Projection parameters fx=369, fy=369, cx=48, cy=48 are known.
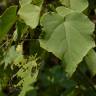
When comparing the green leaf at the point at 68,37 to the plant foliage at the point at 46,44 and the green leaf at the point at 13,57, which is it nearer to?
the plant foliage at the point at 46,44

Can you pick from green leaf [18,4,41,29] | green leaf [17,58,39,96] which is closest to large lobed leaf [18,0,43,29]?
green leaf [18,4,41,29]

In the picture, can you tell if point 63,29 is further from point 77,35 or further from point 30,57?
point 30,57

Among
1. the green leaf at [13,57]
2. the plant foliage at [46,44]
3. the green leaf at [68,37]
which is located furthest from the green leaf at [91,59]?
the green leaf at [13,57]

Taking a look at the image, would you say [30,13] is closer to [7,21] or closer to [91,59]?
[7,21]

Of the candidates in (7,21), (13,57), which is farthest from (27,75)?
(7,21)

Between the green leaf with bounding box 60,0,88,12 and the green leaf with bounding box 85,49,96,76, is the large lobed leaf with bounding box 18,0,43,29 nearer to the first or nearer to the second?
the green leaf with bounding box 60,0,88,12

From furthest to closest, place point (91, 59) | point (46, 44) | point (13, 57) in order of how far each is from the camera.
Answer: point (13, 57)
point (91, 59)
point (46, 44)
